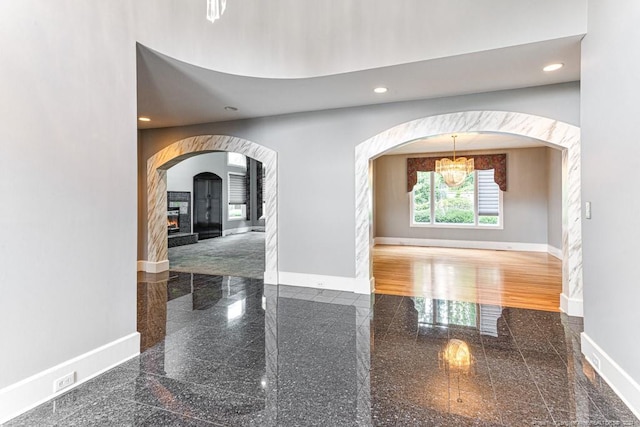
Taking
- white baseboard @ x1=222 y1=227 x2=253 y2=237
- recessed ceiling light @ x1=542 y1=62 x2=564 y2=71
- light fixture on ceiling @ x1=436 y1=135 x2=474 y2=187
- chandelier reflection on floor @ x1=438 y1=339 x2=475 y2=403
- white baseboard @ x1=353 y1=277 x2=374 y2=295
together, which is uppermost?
recessed ceiling light @ x1=542 y1=62 x2=564 y2=71

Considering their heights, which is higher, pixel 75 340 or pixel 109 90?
pixel 109 90

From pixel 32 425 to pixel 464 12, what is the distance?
4.37 meters

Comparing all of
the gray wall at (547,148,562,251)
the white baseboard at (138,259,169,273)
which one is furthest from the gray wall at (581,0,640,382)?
the white baseboard at (138,259,169,273)

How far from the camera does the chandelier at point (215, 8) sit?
129 inches

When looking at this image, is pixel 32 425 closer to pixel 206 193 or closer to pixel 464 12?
pixel 464 12

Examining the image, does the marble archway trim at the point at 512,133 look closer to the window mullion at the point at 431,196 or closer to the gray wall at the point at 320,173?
the gray wall at the point at 320,173

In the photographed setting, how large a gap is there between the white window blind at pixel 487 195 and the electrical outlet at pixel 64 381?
9.51 meters

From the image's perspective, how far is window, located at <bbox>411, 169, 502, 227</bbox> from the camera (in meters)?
9.28

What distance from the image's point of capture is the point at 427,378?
2.37 m

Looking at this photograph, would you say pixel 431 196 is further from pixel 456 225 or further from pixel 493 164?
pixel 493 164

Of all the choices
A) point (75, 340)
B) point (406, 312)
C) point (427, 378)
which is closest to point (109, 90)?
point (75, 340)

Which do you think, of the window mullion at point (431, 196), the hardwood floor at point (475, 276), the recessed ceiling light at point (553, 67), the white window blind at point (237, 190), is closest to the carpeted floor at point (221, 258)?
the hardwood floor at point (475, 276)

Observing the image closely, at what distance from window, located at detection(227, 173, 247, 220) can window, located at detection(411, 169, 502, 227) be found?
697 cm

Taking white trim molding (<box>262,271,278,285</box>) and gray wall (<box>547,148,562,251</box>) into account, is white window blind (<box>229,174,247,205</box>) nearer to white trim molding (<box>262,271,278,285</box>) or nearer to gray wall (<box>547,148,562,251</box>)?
white trim molding (<box>262,271,278,285</box>)
